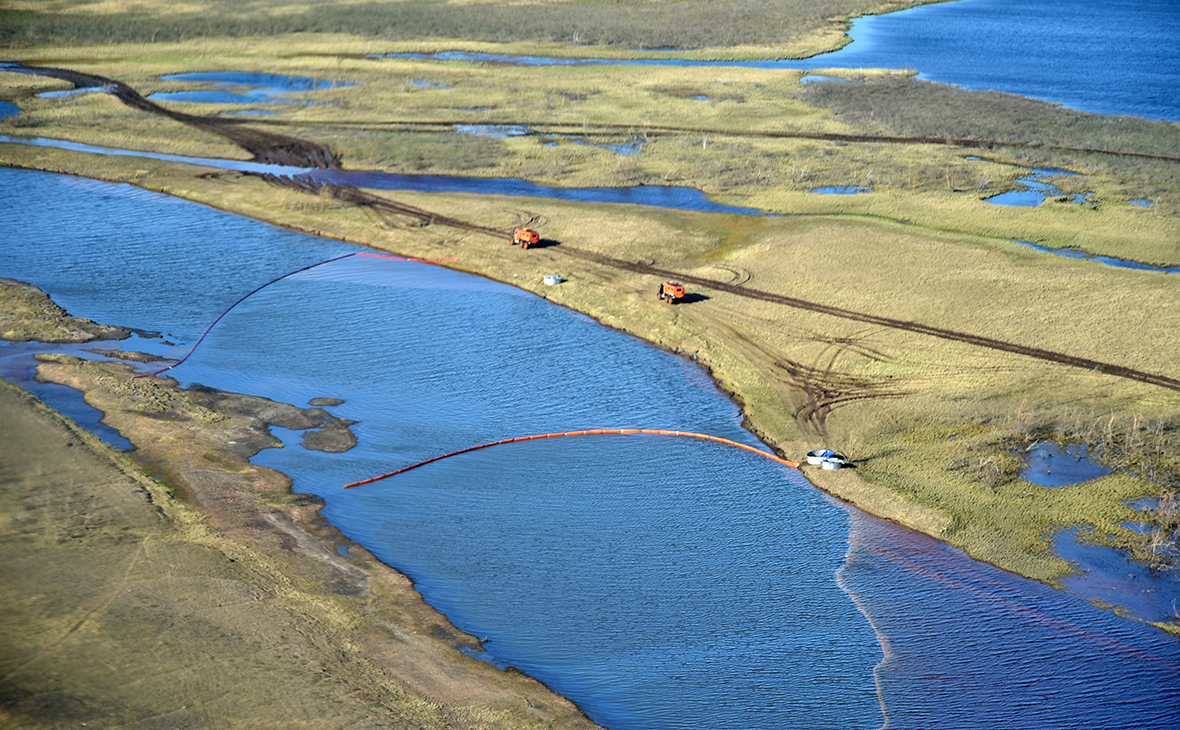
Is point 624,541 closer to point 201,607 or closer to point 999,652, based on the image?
point 999,652

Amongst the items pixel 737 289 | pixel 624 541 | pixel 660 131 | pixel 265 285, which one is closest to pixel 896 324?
pixel 737 289

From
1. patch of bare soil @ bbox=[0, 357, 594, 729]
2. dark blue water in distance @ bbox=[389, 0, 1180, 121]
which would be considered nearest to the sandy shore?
patch of bare soil @ bbox=[0, 357, 594, 729]

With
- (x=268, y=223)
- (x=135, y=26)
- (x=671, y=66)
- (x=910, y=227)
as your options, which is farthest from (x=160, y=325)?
(x=135, y=26)

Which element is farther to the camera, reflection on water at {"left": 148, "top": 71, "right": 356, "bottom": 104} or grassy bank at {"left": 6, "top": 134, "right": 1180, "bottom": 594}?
reflection on water at {"left": 148, "top": 71, "right": 356, "bottom": 104}

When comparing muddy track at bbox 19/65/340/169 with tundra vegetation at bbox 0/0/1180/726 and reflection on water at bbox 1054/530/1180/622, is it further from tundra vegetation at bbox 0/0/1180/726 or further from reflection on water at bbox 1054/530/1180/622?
reflection on water at bbox 1054/530/1180/622

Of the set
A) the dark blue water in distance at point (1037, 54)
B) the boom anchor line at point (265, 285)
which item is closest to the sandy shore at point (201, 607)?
the boom anchor line at point (265, 285)
